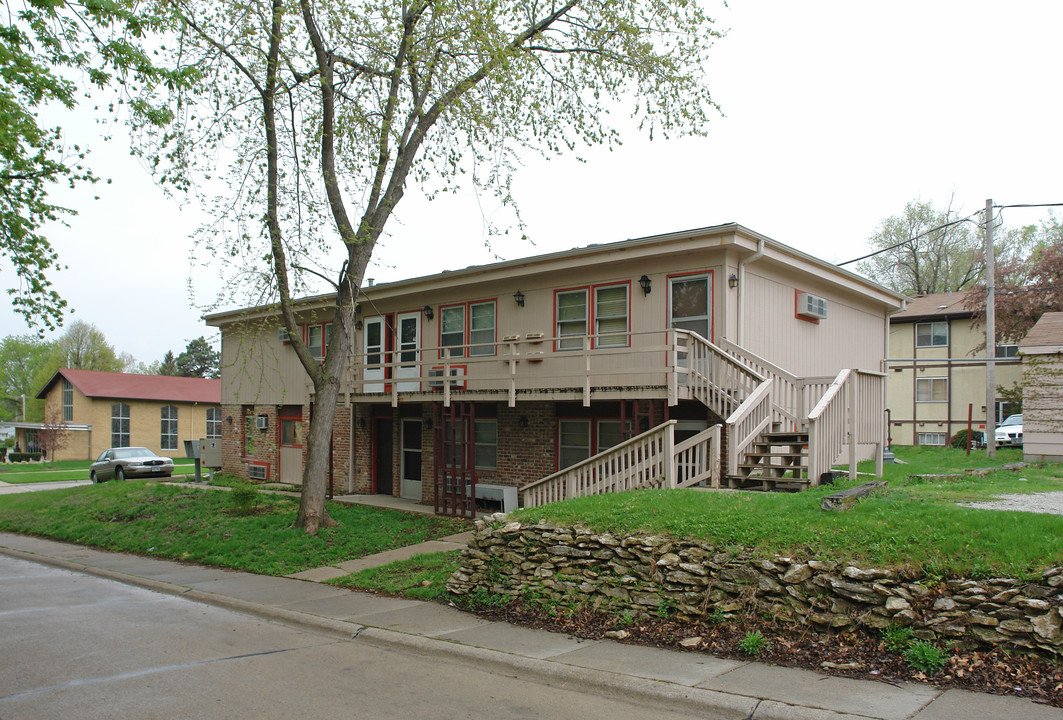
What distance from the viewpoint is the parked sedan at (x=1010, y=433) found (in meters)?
27.4

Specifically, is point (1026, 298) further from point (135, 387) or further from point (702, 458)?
point (135, 387)

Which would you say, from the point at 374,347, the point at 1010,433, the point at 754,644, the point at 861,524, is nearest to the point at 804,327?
the point at 861,524

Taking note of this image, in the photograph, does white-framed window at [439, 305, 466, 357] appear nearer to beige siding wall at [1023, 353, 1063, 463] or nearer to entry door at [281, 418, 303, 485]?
entry door at [281, 418, 303, 485]

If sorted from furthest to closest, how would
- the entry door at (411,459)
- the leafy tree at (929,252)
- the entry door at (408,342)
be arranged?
1. the leafy tree at (929,252)
2. the entry door at (411,459)
3. the entry door at (408,342)

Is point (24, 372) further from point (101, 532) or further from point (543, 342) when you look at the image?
point (543, 342)

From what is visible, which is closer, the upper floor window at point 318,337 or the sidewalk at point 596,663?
the sidewalk at point 596,663

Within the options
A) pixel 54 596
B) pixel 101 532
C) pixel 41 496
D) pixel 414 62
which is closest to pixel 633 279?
pixel 414 62

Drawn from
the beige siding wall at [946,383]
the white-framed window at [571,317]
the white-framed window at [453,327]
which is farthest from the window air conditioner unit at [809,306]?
the beige siding wall at [946,383]

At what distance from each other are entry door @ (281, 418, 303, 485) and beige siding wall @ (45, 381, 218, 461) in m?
24.3

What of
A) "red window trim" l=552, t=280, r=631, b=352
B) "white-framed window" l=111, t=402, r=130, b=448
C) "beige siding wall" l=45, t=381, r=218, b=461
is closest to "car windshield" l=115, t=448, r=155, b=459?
"beige siding wall" l=45, t=381, r=218, b=461

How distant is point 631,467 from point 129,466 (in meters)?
24.7

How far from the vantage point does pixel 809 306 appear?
15.8 meters

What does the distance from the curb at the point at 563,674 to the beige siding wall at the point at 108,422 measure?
132ft

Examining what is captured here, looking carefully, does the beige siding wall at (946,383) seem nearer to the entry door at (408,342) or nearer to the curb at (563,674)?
the entry door at (408,342)
